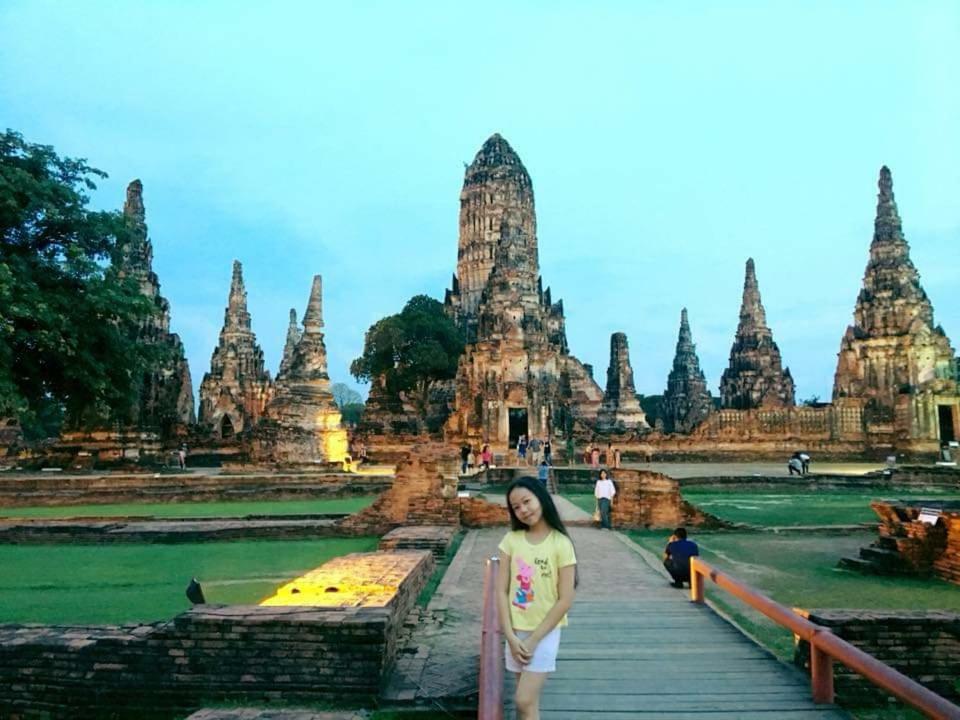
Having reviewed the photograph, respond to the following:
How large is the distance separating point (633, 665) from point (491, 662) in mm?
2225

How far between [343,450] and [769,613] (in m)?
24.3

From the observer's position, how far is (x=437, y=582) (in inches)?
330

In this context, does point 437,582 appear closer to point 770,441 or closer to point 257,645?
point 257,645

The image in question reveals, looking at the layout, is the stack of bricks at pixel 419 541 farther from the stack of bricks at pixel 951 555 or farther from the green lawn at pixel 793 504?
the green lawn at pixel 793 504

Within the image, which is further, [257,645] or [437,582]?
[437,582]

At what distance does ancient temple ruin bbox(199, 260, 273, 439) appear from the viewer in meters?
42.4

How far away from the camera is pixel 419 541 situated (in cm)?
961

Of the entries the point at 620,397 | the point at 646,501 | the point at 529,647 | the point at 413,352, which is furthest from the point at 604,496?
the point at 413,352

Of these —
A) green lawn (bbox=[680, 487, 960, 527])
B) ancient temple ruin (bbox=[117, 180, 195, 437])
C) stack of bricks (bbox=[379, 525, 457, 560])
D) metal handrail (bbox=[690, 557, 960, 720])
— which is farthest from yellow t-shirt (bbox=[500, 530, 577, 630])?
ancient temple ruin (bbox=[117, 180, 195, 437])

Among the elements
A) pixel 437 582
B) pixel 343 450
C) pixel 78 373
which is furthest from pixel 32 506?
pixel 437 582

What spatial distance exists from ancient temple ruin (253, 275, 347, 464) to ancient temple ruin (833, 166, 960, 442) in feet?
72.4

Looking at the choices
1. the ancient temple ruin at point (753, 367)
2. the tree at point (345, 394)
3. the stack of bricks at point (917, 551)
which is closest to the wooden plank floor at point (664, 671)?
the stack of bricks at point (917, 551)

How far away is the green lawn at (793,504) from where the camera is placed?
48.5 ft

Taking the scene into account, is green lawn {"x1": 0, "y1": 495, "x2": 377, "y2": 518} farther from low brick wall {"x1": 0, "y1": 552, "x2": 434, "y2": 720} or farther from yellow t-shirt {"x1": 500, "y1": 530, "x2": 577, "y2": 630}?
yellow t-shirt {"x1": 500, "y1": 530, "x2": 577, "y2": 630}
